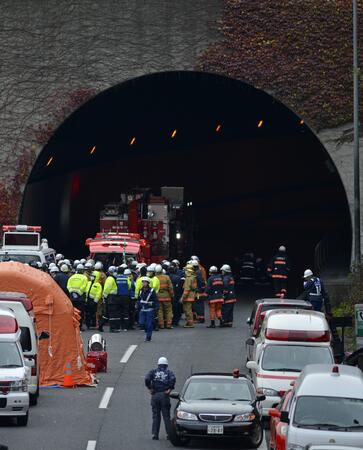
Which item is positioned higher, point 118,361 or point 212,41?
point 212,41

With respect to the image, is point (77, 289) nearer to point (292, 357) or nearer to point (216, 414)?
point (292, 357)

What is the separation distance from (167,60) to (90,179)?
18759mm

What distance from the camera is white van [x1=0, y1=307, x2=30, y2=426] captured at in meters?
24.9

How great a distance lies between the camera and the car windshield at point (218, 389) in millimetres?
24406

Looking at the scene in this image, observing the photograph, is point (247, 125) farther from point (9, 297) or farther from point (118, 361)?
point (9, 297)

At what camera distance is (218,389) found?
24.6 m

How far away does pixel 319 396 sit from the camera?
2133 centimetres


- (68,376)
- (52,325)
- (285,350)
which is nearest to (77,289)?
(52,325)

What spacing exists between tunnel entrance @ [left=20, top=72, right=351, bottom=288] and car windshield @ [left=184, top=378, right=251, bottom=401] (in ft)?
111

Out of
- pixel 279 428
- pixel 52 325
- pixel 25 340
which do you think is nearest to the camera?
pixel 279 428

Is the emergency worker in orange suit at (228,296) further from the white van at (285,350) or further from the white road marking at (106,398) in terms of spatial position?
the white road marking at (106,398)

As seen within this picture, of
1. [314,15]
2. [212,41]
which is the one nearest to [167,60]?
[212,41]

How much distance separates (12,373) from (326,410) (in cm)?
655

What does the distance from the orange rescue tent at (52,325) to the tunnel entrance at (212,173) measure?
27.2 metres
